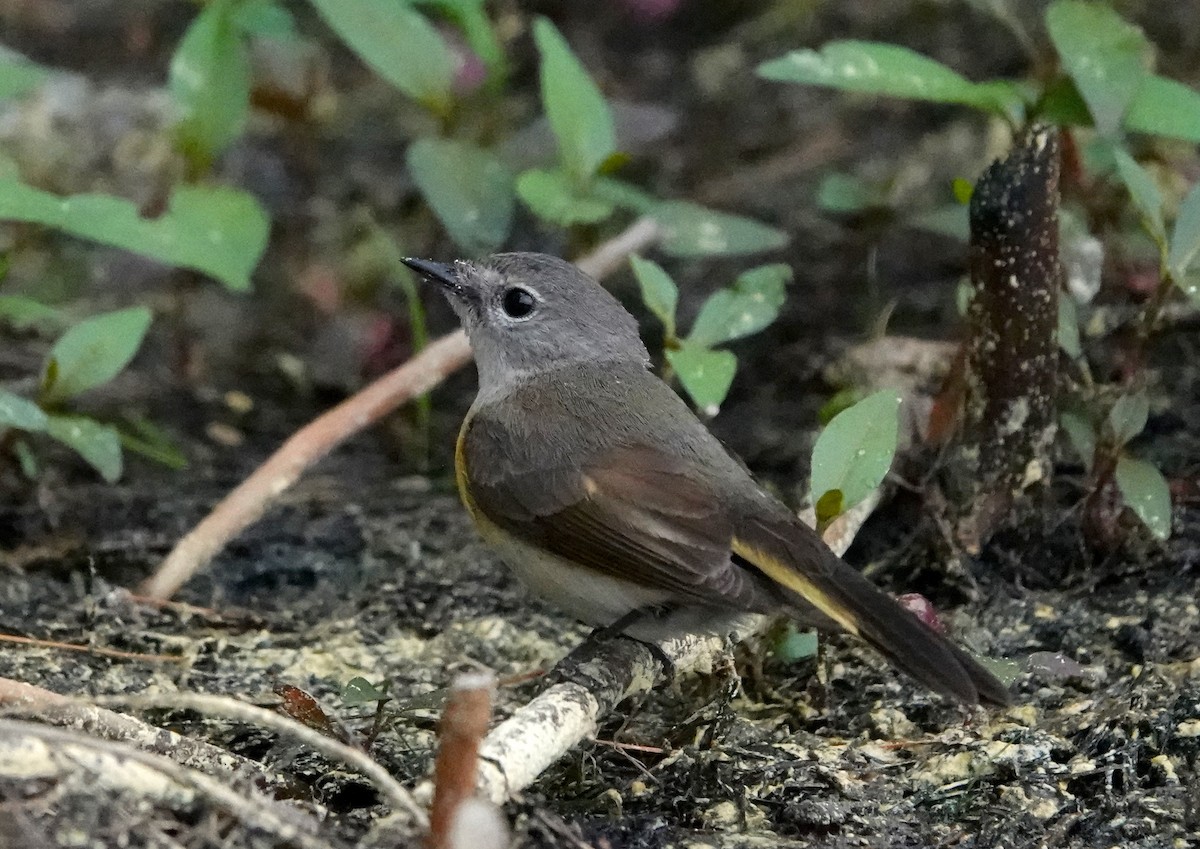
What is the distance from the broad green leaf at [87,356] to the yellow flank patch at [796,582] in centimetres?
173

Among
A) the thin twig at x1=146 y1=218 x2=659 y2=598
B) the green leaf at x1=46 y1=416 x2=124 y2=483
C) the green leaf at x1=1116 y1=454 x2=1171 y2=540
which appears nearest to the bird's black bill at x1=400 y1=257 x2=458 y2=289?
the thin twig at x1=146 y1=218 x2=659 y2=598

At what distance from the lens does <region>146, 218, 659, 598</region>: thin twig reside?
3719 millimetres

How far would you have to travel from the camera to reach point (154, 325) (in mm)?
5336

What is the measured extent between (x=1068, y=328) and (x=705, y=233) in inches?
48.5

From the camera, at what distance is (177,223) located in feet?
13.3

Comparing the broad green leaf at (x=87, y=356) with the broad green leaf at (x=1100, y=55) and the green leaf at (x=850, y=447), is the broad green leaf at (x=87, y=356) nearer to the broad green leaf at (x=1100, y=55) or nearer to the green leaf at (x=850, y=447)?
the green leaf at (x=850, y=447)

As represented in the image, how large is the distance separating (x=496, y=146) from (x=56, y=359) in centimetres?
181

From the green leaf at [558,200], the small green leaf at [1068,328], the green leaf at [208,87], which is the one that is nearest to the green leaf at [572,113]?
the green leaf at [558,200]

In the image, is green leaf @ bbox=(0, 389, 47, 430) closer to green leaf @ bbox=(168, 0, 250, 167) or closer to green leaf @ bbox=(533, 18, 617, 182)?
green leaf @ bbox=(168, 0, 250, 167)

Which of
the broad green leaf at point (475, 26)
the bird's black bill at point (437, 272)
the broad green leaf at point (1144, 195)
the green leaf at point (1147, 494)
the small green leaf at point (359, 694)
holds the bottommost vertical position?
the small green leaf at point (359, 694)

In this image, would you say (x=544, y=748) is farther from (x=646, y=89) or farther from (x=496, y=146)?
(x=646, y=89)

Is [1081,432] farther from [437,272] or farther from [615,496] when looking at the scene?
[437,272]

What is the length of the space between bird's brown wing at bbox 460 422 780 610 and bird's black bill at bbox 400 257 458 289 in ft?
2.02

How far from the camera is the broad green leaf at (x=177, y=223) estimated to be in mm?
3598
